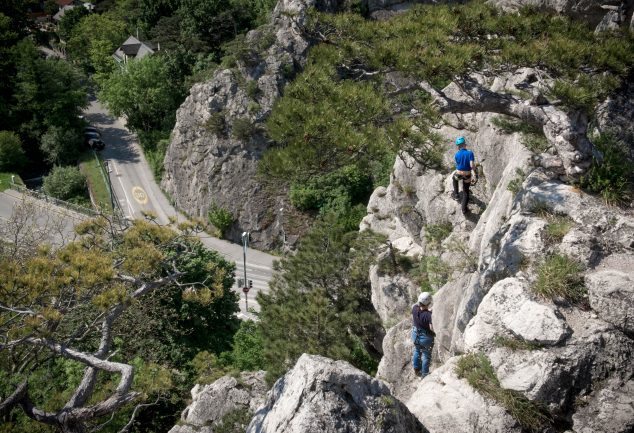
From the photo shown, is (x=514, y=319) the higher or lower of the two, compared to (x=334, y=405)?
higher

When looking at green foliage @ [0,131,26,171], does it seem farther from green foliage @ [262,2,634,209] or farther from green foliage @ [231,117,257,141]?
green foliage @ [262,2,634,209]

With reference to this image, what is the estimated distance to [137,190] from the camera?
49594 mm

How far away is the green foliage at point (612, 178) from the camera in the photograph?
11.0 metres

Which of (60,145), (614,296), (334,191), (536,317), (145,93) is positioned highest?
(614,296)

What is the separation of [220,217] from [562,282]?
37.2 meters

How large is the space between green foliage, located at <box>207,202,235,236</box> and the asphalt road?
127 centimetres

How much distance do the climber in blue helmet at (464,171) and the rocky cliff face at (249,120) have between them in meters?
28.3

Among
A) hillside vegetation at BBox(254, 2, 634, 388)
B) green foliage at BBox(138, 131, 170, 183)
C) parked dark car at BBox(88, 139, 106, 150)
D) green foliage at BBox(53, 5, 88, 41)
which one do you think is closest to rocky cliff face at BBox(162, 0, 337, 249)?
green foliage at BBox(138, 131, 170, 183)

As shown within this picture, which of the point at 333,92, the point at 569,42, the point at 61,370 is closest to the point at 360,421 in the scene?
the point at 333,92

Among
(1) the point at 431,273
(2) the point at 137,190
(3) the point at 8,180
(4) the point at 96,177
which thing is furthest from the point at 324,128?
(3) the point at 8,180

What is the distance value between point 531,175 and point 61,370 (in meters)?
18.7

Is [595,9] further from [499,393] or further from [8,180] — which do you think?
[8,180]

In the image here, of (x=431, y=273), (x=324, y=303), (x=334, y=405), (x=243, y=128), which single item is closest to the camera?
(x=334, y=405)

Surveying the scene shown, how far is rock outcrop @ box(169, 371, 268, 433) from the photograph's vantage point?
52.2ft
